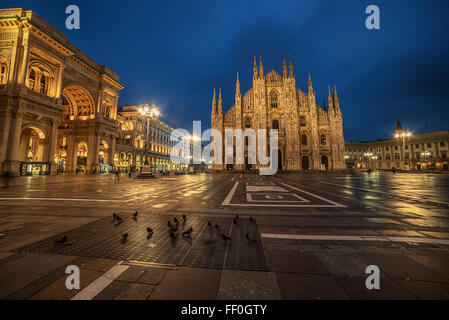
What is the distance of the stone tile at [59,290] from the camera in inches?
59.8

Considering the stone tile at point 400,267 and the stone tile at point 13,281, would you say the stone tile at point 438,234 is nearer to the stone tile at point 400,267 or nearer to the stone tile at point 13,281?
the stone tile at point 400,267

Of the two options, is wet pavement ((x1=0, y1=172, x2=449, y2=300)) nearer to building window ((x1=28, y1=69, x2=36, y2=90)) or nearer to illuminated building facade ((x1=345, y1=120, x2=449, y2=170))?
building window ((x1=28, y1=69, x2=36, y2=90))

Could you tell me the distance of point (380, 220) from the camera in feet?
13.5

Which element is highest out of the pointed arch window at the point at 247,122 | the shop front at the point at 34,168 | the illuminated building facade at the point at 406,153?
the pointed arch window at the point at 247,122

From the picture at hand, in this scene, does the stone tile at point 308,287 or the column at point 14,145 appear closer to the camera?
the stone tile at point 308,287

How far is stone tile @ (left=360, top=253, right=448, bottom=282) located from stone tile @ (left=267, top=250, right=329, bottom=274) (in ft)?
2.22

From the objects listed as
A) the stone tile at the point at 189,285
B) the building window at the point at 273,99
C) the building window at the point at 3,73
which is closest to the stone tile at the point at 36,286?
the stone tile at the point at 189,285

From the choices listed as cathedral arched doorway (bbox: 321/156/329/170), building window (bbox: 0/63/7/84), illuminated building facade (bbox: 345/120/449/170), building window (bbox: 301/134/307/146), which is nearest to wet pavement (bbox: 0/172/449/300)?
building window (bbox: 0/63/7/84)

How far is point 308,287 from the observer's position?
1.69 meters

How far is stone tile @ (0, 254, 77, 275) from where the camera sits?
193 cm

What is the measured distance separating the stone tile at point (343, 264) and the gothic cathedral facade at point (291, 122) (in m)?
35.7

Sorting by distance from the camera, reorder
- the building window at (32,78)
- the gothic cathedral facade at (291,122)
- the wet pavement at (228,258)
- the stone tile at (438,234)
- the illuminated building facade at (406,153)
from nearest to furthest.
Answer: the wet pavement at (228,258) < the stone tile at (438,234) < the building window at (32,78) < the gothic cathedral facade at (291,122) < the illuminated building facade at (406,153)

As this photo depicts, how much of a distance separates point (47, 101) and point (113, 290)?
32158 mm
